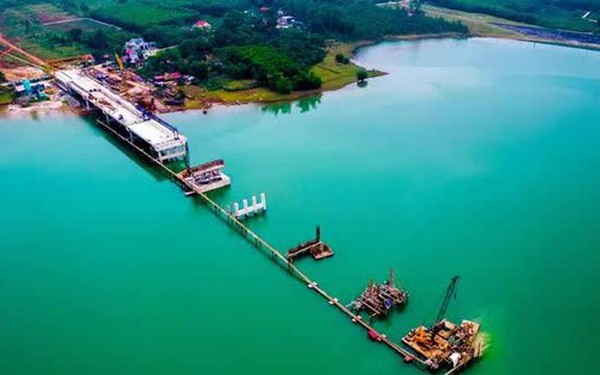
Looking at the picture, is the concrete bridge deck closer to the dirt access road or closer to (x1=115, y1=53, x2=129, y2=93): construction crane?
(x1=115, y1=53, x2=129, y2=93): construction crane

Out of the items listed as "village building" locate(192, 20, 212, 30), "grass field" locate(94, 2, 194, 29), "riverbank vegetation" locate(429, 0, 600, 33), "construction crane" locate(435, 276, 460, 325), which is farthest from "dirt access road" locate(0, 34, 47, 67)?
"riverbank vegetation" locate(429, 0, 600, 33)

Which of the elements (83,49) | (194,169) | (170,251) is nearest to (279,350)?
(170,251)

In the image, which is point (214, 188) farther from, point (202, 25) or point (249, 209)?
point (202, 25)

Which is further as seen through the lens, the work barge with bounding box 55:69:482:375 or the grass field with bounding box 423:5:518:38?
the grass field with bounding box 423:5:518:38

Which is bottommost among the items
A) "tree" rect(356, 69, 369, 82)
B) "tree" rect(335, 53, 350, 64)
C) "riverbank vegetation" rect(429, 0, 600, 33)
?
"tree" rect(356, 69, 369, 82)

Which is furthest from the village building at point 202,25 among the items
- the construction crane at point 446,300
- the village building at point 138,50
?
the construction crane at point 446,300

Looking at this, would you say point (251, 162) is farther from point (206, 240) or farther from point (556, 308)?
point (556, 308)

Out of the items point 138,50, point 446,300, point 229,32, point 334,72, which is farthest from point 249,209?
point 229,32
